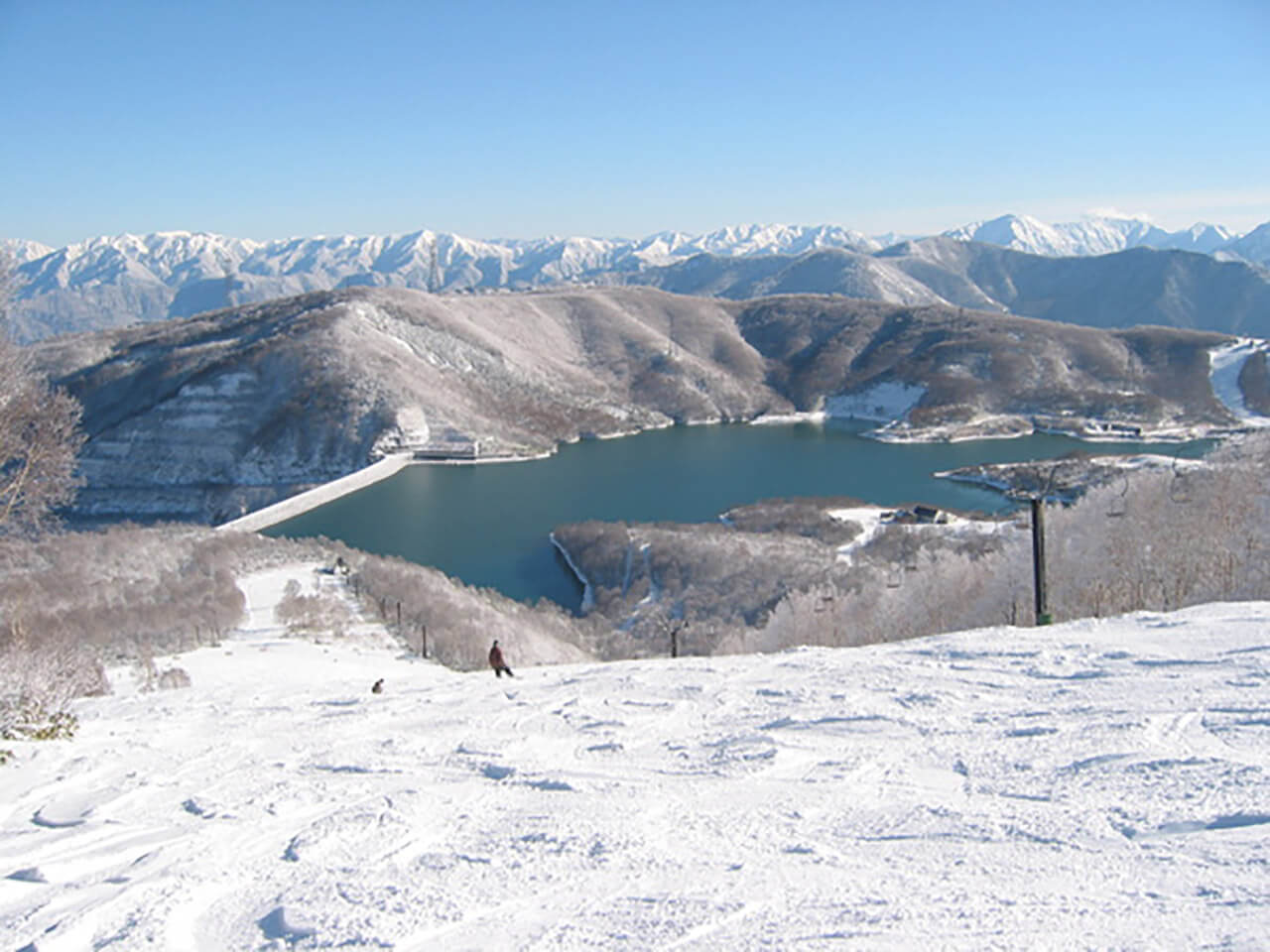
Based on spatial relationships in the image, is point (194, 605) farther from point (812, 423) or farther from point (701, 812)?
point (812, 423)

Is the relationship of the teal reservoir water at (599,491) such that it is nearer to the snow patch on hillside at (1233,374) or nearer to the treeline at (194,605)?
the treeline at (194,605)

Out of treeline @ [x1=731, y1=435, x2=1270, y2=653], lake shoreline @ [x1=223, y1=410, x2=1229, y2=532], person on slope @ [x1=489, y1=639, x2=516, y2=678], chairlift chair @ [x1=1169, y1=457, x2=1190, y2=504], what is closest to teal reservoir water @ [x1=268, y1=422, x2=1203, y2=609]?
lake shoreline @ [x1=223, y1=410, x2=1229, y2=532]

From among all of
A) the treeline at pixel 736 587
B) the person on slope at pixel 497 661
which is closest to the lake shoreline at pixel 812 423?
the treeline at pixel 736 587

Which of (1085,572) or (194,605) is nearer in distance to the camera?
(1085,572)

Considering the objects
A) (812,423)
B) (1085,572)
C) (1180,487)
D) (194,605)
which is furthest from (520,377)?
(1085,572)

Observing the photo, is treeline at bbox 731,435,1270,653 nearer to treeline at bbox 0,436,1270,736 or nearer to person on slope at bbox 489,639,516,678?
treeline at bbox 0,436,1270,736

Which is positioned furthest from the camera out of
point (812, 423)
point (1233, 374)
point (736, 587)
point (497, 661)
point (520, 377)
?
point (812, 423)

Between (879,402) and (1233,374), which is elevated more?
(1233,374)
